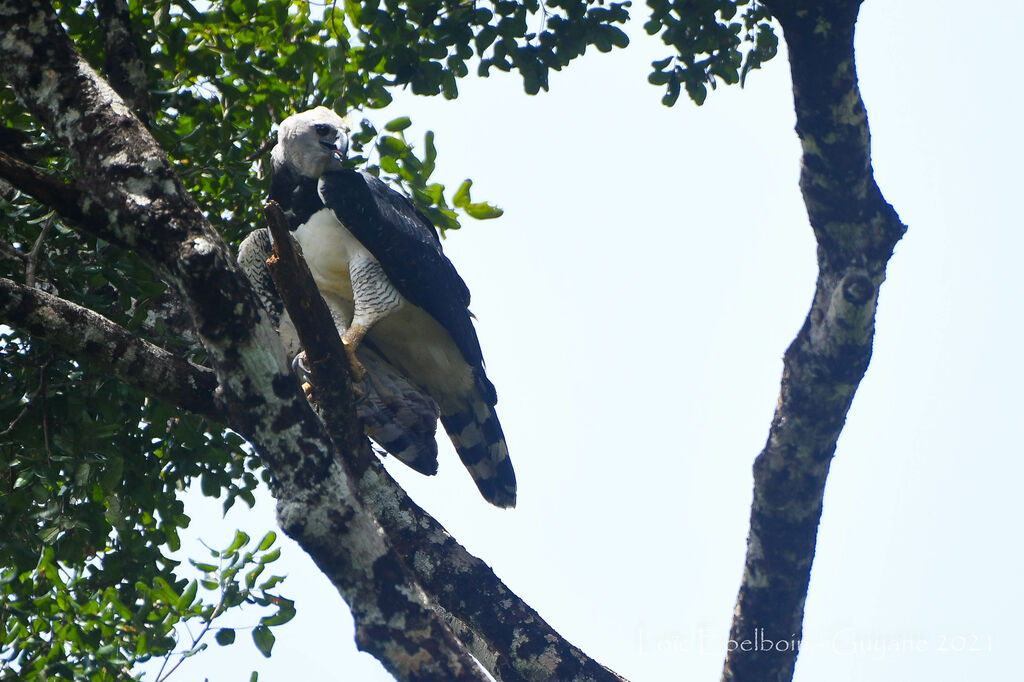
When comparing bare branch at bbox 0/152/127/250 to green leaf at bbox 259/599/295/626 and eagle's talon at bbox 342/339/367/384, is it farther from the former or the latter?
eagle's talon at bbox 342/339/367/384

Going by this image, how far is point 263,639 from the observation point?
3.31 metres

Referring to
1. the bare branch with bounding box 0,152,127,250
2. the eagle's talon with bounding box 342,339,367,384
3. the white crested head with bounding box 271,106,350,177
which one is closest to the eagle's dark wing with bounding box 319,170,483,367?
the white crested head with bounding box 271,106,350,177

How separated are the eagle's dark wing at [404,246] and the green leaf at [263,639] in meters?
1.86

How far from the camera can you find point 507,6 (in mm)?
4227

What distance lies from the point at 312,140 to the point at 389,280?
727mm

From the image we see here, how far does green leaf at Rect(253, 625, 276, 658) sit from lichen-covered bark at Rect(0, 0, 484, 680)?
23.2 inches

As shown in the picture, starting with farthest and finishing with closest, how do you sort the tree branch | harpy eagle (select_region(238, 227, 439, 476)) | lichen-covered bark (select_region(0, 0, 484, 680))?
harpy eagle (select_region(238, 227, 439, 476)) → the tree branch → lichen-covered bark (select_region(0, 0, 484, 680))

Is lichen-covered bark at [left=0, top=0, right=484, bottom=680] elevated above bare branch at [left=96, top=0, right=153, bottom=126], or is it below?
below

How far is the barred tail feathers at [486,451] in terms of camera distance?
16.4 ft

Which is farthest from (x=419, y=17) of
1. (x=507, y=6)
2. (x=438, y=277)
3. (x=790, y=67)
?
(x=790, y=67)

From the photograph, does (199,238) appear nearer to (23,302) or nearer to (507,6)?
(23,302)

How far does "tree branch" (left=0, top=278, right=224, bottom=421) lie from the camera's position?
9.35 ft

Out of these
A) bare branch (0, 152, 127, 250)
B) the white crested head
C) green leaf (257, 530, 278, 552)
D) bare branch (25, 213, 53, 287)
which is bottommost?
green leaf (257, 530, 278, 552)

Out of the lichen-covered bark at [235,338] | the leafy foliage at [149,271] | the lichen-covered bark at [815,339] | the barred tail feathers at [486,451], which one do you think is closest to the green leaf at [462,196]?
the leafy foliage at [149,271]
